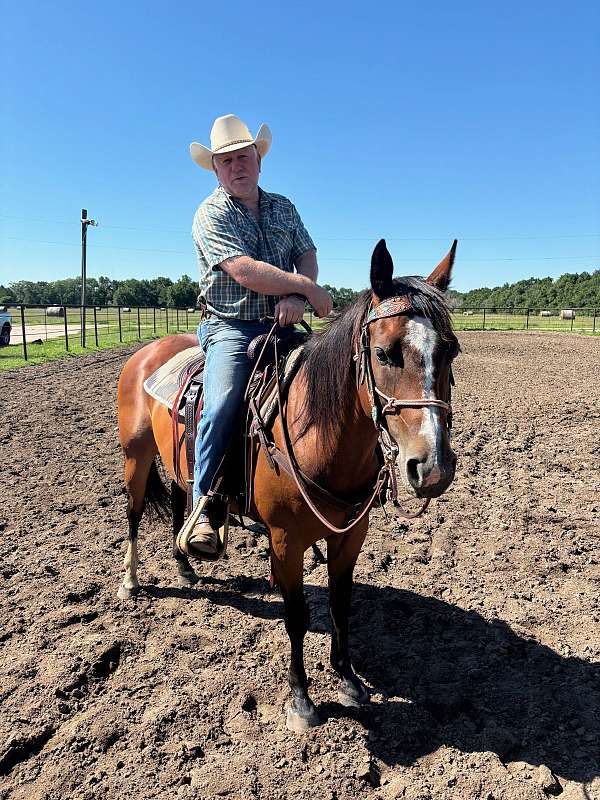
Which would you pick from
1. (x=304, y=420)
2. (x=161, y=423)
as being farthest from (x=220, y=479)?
(x=161, y=423)

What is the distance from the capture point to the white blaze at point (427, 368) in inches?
71.9

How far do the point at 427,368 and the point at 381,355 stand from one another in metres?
0.20

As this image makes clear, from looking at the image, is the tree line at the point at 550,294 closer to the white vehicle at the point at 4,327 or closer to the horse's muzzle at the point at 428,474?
the white vehicle at the point at 4,327

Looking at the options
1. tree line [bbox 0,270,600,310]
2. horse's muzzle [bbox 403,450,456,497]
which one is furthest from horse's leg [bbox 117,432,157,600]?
tree line [bbox 0,270,600,310]

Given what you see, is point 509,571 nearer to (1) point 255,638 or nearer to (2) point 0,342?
(1) point 255,638

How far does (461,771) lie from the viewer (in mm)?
2379

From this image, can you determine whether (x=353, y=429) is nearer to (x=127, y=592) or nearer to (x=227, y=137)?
(x=227, y=137)

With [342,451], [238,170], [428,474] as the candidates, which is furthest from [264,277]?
[428,474]

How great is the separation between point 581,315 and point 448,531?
51288 millimetres

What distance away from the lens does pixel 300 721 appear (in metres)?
2.66

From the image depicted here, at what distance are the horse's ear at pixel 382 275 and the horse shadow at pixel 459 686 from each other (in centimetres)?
223

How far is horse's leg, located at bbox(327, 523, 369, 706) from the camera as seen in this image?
9.32 feet

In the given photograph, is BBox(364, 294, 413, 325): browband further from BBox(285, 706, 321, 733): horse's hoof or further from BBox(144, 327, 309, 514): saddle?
BBox(285, 706, 321, 733): horse's hoof

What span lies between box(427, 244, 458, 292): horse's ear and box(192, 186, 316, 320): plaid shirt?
1.00 m
